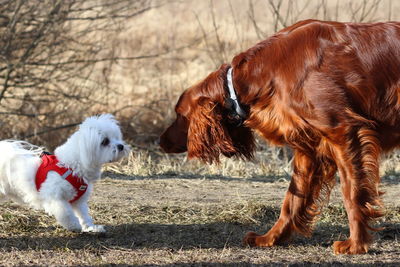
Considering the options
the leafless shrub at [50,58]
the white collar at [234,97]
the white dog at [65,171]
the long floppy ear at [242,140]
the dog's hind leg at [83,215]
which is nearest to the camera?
the white collar at [234,97]

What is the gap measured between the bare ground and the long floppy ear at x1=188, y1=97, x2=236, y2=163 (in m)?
0.66

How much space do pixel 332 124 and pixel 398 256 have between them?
1.03 m

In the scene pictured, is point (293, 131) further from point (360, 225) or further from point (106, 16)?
point (106, 16)

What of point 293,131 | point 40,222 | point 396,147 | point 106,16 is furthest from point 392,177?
point 106,16

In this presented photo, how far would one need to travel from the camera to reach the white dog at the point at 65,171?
5176mm

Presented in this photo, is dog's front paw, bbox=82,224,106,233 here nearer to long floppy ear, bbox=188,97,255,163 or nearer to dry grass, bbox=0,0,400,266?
dry grass, bbox=0,0,400,266

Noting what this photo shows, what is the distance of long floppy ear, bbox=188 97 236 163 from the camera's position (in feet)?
16.8

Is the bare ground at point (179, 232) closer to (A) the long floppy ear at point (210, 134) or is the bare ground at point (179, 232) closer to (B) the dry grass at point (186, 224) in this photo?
(B) the dry grass at point (186, 224)

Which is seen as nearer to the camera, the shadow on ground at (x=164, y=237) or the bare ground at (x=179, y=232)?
the bare ground at (x=179, y=232)

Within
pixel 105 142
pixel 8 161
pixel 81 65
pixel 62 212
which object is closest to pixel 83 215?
pixel 62 212

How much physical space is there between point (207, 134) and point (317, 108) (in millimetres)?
856

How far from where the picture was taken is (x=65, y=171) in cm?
529

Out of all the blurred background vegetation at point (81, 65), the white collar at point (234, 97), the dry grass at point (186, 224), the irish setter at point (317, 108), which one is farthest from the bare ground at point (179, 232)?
the blurred background vegetation at point (81, 65)

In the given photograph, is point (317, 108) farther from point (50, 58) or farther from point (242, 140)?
point (50, 58)
